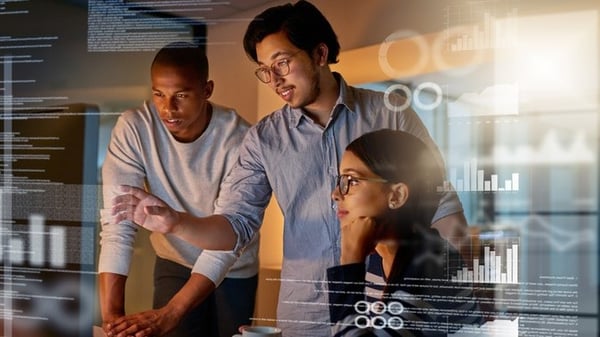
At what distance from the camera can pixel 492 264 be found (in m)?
1.38

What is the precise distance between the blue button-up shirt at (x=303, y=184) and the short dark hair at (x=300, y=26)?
0.11 meters

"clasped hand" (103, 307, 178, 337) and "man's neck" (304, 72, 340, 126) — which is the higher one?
"man's neck" (304, 72, 340, 126)

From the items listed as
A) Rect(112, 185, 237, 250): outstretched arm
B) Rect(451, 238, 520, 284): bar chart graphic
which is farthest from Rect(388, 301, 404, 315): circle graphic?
Rect(112, 185, 237, 250): outstretched arm

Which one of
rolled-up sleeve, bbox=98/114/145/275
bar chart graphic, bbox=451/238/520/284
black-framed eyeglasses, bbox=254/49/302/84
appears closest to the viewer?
bar chart graphic, bbox=451/238/520/284

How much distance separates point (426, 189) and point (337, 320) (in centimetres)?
33

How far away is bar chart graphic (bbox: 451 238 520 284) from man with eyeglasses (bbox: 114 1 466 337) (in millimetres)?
245

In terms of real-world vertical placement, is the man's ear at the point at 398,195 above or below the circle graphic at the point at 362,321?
above

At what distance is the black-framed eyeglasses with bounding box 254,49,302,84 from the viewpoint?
1.48 meters

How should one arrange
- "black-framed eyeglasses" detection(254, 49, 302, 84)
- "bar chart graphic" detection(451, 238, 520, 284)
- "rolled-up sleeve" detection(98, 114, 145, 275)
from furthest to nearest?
"rolled-up sleeve" detection(98, 114, 145, 275), "black-framed eyeglasses" detection(254, 49, 302, 84), "bar chart graphic" detection(451, 238, 520, 284)

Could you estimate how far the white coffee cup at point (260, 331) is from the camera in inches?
56.2

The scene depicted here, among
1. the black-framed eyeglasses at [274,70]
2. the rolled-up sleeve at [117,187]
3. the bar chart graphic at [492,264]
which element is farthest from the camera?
the rolled-up sleeve at [117,187]

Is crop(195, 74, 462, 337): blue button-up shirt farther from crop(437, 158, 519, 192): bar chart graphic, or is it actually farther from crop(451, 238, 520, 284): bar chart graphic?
crop(451, 238, 520, 284): bar chart graphic

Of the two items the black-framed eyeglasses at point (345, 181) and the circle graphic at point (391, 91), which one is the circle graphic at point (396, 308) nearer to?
the black-framed eyeglasses at point (345, 181)

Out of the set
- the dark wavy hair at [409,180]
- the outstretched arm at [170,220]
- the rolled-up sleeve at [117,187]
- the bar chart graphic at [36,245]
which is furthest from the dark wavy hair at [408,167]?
the bar chart graphic at [36,245]
